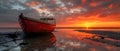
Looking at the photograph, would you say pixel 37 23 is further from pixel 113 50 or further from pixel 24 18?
pixel 113 50

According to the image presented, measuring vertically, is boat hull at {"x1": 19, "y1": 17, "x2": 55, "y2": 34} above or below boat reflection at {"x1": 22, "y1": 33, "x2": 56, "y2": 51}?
above

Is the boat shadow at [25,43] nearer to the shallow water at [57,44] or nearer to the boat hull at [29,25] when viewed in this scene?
the shallow water at [57,44]

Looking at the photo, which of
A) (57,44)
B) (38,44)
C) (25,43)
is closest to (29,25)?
(25,43)

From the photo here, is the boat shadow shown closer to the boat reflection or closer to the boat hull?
the boat reflection

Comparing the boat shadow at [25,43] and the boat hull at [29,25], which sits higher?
the boat hull at [29,25]

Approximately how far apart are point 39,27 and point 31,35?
2.51 metres

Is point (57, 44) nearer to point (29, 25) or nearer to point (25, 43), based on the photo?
point (25, 43)

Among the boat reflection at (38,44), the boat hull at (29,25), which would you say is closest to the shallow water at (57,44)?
the boat reflection at (38,44)

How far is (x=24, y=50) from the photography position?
12.5 meters

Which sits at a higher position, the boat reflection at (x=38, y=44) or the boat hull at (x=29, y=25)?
the boat hull at (x=29, y=25)

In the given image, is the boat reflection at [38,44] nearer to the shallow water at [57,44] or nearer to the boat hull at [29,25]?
the shallow water at [57,44]

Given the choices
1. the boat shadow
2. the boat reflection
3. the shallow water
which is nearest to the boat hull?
the boat shadow

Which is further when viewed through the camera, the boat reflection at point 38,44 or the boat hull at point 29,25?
the boat hull at point 29,25

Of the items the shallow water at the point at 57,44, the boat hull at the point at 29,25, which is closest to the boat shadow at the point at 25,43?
the shallow water at the point at 57,44
